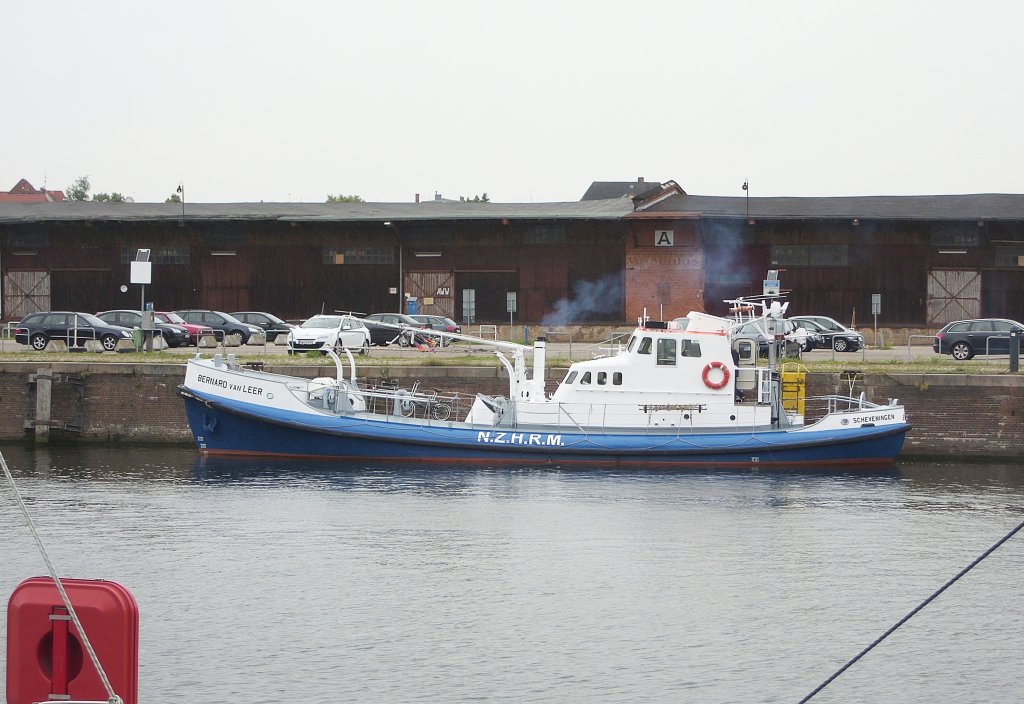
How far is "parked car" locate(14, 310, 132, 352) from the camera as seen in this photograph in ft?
140

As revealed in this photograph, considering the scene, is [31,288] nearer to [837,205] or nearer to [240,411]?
[240,411]

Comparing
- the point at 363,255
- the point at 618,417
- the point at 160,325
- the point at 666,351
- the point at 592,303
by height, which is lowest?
the point at 618,417

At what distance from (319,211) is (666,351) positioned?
3092cm

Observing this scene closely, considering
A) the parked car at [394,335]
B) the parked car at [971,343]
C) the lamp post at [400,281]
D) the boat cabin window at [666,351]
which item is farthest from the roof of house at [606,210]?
the boat cabin window at [666,351]

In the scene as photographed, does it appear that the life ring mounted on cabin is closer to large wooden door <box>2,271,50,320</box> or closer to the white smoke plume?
the white smoke plume

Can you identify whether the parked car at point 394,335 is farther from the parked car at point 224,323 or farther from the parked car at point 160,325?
the parked car at point 160,325

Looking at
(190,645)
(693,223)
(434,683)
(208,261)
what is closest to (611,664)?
(434,683)

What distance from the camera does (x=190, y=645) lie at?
1770 cm

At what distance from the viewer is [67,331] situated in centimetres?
4269

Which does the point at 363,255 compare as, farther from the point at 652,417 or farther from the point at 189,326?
the point at 652,417

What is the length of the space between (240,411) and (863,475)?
1496cm

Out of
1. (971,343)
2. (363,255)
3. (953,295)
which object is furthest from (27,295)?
(953,295)

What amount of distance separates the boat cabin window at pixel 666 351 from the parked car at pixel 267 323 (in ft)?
72.3

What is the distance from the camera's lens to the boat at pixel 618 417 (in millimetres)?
30469
